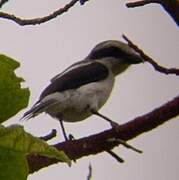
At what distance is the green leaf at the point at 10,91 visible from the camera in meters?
0.67

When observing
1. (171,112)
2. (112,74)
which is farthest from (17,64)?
(112,74)

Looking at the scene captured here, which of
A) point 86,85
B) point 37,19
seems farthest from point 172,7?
point 86,85

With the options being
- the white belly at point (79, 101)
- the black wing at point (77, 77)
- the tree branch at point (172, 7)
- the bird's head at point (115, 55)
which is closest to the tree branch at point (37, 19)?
the tree branch at point (172, 7)

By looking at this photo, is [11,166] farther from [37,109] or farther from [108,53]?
[108,53]

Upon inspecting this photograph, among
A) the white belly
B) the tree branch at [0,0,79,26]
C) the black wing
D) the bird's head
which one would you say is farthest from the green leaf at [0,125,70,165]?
the bird's head

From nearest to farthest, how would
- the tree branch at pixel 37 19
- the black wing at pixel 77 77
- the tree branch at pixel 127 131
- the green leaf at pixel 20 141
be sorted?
1. the green leaf at pixel 20 141
2. the tree branch at pixel 127 131
3. the tree branch at pixel 37 19
4. the black wing at pixel 77 77

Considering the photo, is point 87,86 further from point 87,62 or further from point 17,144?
point 17,144

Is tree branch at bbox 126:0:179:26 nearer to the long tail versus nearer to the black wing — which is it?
the long tail

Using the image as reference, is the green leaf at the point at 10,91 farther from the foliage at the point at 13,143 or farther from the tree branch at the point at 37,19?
the tree branch at the point at 37,19

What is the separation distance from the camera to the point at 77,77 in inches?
254

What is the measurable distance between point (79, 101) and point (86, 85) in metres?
0.34

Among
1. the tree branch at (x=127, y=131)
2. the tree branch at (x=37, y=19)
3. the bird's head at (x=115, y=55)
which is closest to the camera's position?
the tree branch at (x=127, y=131)

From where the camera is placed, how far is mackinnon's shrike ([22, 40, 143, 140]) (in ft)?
19.2

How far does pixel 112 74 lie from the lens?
6691mm
